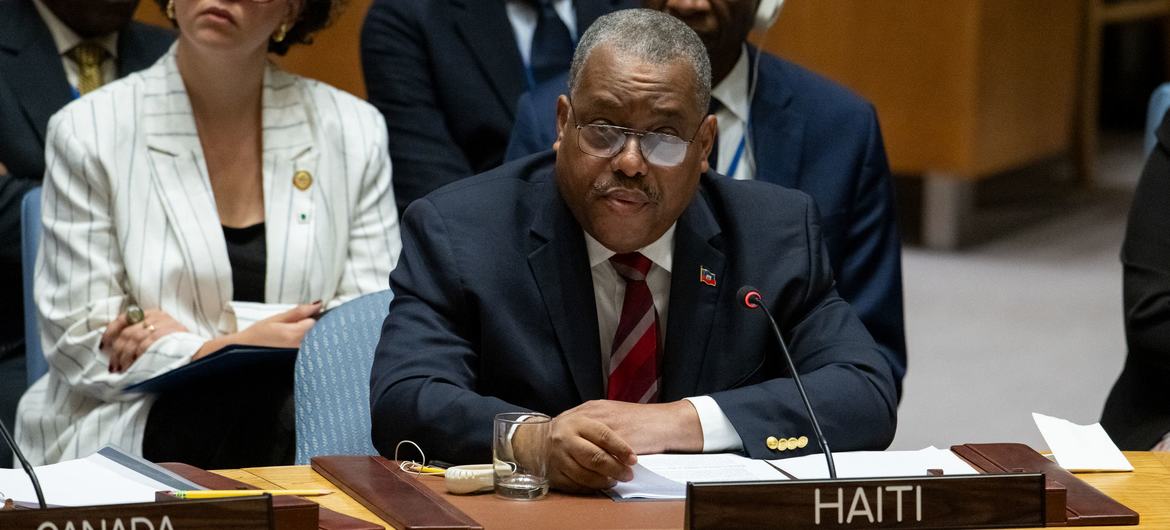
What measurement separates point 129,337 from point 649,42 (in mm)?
1241

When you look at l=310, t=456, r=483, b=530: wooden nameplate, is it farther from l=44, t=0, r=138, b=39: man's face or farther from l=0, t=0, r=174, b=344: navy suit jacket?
l=44, t=0, r=138, b=39: man's face

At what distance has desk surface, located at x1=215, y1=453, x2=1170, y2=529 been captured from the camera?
1821 millimetres

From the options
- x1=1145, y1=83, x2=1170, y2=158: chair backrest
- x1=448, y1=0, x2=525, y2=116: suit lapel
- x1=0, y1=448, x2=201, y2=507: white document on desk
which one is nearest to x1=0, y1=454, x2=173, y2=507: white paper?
x1=0, y1=448, x2=201, y2=507: white document on desk

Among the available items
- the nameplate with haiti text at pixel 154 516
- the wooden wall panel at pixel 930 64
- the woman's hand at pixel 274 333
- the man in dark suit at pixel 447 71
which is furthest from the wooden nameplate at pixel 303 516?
the wooden wall panel at pixel 930 64

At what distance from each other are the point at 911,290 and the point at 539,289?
13.3ft

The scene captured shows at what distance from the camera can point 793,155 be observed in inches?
130

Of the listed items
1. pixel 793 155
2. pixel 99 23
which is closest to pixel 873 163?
pixel 793 155

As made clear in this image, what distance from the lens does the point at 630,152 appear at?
2240 millimetres

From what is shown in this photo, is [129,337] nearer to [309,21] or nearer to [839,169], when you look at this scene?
[309,21]

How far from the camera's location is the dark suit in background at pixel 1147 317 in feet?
9.45

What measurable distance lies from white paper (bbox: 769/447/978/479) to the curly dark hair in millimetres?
1684

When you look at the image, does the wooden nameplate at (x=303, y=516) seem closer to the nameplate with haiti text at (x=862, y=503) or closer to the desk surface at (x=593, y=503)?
the desk surface at (x=593, y=503)

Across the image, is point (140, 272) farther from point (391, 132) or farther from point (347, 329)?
point (391, 132)

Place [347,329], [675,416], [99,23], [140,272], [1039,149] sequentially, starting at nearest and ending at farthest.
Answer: [675,416] → [347,329] → [140,272] → [99,23] → [1039,149]
